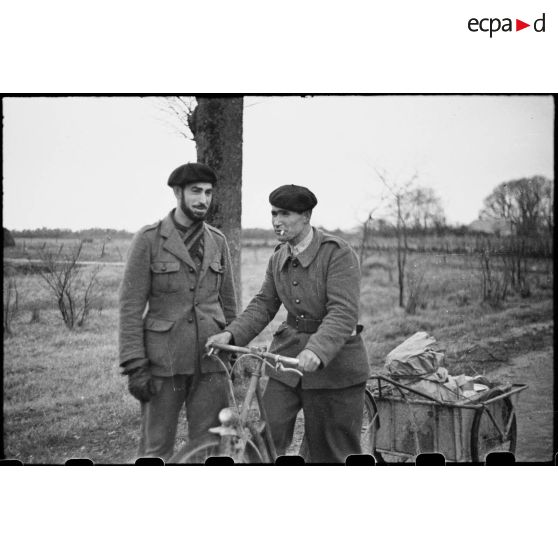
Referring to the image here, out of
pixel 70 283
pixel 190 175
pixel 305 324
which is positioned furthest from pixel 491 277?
pixel 70 283

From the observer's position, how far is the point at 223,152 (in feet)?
15.8

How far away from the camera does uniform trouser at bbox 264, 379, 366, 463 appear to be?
4344 millimetres

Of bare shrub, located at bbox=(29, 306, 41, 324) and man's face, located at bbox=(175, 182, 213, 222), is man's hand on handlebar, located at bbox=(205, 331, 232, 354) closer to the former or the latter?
man's face, located at bbox=(175, 182, 213, 222)

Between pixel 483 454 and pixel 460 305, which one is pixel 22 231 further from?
pixel 483 454

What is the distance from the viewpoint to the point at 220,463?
411 centimetres

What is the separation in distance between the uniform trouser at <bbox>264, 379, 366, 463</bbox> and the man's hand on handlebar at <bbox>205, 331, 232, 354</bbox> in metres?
0.41

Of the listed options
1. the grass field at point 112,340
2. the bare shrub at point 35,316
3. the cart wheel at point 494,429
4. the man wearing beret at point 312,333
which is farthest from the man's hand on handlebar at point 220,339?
the cart wheel at point 494,429

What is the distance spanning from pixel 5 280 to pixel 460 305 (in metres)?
3.35

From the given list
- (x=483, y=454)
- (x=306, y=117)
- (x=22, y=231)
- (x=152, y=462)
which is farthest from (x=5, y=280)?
(x=483, y=454)

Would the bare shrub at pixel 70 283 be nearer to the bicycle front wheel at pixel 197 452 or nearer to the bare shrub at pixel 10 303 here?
the bare shrub at pixel 10 303

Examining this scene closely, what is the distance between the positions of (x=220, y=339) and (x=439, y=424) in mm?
1623

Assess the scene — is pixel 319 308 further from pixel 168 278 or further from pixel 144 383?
pixel 144 383

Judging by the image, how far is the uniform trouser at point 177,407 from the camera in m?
4.43

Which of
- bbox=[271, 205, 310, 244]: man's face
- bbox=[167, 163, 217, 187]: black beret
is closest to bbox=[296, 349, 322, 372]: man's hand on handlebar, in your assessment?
bbox=[271, 205, 310, 244]: man's face
